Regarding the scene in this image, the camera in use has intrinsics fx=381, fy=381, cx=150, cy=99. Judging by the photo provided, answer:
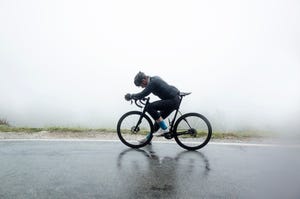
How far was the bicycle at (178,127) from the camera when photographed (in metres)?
7.95

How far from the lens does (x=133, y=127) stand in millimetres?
8383

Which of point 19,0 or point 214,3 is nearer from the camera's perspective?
point 19,0

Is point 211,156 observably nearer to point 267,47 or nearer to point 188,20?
point 267,47

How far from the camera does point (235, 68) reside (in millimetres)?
79688

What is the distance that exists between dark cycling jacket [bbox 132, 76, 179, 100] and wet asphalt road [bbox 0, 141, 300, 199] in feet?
3.61

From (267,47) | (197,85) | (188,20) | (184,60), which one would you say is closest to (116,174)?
(197,85)

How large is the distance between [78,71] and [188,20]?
6313cm

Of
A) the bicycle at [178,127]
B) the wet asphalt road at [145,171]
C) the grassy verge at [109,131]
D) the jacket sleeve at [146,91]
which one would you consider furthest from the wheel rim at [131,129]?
the grassy verge at [109,131]

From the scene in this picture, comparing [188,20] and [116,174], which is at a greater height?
[188,20]

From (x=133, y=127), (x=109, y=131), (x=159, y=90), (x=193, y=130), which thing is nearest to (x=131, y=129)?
(x=133, y=127)

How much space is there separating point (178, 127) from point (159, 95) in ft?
2.57

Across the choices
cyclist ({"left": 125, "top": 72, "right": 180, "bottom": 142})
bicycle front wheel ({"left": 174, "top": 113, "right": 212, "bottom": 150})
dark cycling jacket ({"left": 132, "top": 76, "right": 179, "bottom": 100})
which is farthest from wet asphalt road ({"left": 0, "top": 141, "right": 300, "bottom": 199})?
dark cycling jacket ({"left": 132, "top": 76, "right": 179, "bottom": 100})

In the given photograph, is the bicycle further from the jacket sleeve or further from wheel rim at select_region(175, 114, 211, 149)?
the jacket sleeve

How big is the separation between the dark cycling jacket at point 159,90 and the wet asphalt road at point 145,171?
1.10 meters
